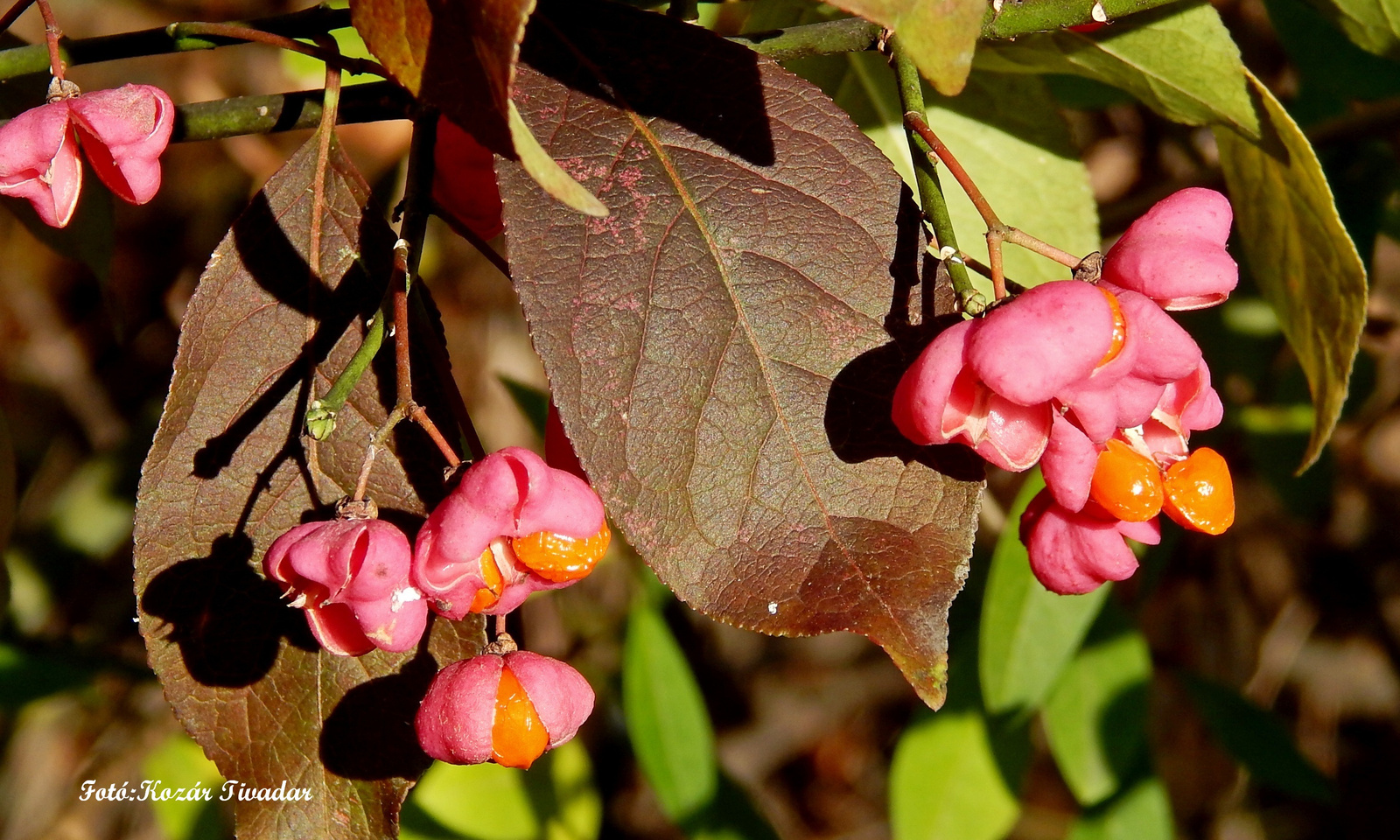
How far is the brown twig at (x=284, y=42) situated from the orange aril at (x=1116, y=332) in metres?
0.43

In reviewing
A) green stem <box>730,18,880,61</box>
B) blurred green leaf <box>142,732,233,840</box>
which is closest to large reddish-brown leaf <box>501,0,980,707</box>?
green stem <box>730,18,880,61</box>

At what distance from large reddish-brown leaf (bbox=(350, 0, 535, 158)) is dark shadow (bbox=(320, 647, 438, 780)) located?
1.25 feet

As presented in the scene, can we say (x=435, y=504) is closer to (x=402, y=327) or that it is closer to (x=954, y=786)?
(x=402, y=327)

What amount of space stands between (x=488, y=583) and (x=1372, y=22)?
0.80 meters

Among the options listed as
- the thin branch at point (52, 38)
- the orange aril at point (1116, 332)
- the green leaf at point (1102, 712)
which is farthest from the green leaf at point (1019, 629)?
the thin branch at point (52, 38)

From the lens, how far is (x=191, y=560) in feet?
2.46

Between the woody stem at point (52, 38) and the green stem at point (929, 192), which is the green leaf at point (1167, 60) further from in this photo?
the woody stem at point (52, 38)

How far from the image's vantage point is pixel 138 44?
2.60 ft

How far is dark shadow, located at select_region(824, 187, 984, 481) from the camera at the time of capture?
650mm

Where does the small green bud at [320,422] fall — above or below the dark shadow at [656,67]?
below

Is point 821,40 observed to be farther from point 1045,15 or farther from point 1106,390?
point 1106,390

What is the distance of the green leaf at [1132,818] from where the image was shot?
1474 mm

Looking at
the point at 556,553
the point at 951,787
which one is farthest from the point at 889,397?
the point at 951,787

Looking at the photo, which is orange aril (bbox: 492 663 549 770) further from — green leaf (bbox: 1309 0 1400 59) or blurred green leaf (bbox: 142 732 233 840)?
blurred green leaf (bbox: 142 732 233 840)
